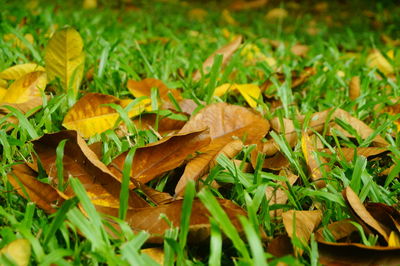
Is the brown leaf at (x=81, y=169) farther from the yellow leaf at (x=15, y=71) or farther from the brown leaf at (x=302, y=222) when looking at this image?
the yellow leaf at (x=15, y=71)

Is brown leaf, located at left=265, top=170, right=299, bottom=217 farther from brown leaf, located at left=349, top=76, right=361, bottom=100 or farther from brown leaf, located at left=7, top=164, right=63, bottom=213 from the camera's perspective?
brown leaf, located at left=349, top=76, right=361, bottom=100

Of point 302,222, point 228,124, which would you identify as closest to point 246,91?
point 228,124

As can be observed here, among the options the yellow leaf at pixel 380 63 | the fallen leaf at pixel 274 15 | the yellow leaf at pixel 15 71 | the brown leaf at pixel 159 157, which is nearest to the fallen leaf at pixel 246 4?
the fallen leaf at pixel 274 15

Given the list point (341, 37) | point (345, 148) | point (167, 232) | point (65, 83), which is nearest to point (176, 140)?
point (167, 232)

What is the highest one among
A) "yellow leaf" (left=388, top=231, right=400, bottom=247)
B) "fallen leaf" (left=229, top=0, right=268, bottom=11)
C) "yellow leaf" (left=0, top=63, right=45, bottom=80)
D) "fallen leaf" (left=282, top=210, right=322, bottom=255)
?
"yellow leaf" (left=0, top=63, right=45, bottom=80)

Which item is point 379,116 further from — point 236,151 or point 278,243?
point 278,243

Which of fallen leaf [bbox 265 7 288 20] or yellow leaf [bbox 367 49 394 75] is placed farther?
fallen leaf [bbox 265 7 288 20]

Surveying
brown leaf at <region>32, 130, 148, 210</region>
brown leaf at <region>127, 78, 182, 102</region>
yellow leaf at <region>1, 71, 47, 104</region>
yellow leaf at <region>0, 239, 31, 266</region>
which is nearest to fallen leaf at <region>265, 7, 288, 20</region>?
brown leaf at <region>127, 78, 182, 102</region>

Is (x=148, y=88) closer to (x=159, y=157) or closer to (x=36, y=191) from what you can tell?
(x=159, y=157)
